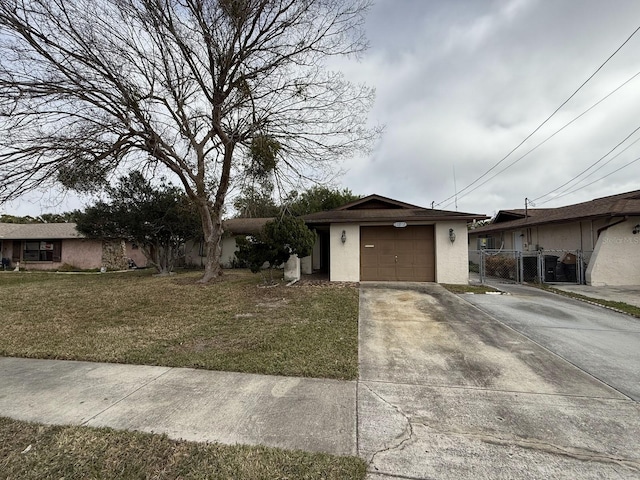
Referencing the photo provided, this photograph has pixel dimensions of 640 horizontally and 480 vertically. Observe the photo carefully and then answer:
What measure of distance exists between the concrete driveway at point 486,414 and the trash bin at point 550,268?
9200 millimetres

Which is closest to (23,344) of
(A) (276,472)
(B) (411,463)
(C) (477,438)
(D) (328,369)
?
(D) (328,369)

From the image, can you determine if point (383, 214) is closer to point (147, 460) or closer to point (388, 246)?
point (388, 246)

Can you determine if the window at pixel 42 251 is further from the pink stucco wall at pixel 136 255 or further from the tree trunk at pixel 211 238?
the tree trunk at pixel 211 238

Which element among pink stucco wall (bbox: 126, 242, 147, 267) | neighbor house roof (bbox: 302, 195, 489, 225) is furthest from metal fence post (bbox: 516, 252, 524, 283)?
pink stucco wall (bbox: 126, 242, 147, 267)

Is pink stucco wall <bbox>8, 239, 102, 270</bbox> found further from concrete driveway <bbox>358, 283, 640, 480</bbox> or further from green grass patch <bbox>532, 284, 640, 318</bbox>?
green grass patch <bbox>532, 284, 640, 318</bbox>

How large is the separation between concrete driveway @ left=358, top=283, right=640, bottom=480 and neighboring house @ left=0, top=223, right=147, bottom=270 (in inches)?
830

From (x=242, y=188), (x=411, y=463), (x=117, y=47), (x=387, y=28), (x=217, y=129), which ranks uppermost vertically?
(x=387, y=28)

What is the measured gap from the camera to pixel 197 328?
19.4 feet

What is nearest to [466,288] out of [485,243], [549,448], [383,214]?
[383,214]

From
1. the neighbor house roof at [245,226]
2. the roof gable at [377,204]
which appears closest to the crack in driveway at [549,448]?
the roof gable at [377,204]

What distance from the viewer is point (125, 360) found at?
4207 millimetres

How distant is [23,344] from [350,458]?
18.9 feet

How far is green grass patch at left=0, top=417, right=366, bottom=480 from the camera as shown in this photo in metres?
2.06

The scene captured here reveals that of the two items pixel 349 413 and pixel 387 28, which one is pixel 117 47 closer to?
pixel 387 28
